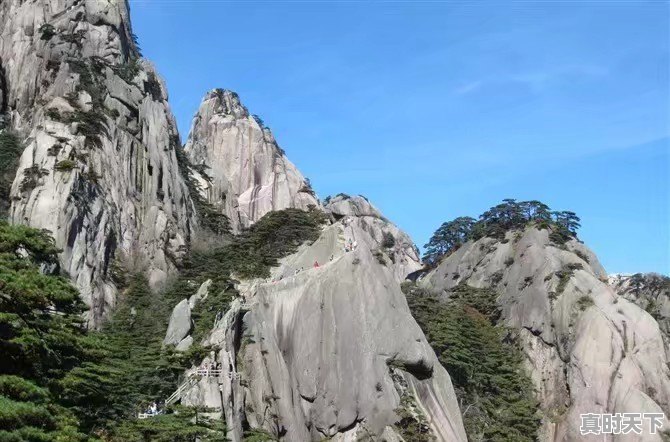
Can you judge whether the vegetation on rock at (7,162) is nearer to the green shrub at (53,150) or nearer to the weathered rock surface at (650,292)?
the green shrub at (53,150)

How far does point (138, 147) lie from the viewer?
46.8 metres

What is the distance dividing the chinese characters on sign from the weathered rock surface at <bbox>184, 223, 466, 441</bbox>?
436 inches

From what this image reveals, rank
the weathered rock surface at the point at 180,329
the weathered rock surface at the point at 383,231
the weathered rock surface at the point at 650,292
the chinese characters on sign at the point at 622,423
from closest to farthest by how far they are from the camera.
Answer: the weathered rock surface at the point at 180,329 < the chinese characters on sign at the point at 622,423 < the weathered rock surface at the point at 650,292 < the weathered rock surface at the point at 383,231

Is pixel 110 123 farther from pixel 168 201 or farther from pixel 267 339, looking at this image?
pixel 267 339

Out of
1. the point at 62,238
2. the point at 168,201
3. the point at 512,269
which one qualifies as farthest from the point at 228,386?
the point at 512,269

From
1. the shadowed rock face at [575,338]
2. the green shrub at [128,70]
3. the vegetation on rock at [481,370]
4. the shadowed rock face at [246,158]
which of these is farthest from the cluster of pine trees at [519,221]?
the green shrub at [128,70]

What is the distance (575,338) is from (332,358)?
1944 cm

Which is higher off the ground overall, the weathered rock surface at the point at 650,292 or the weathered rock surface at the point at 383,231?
the weathered rock surface at the point at 383,231

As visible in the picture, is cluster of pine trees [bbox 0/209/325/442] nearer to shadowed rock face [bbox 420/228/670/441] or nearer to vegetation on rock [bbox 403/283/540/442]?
vegetation on rock [bbox 403/283/540/442]

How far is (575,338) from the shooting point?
4197 centimetres

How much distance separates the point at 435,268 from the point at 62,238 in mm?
34649

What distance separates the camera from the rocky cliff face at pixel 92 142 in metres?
36.4

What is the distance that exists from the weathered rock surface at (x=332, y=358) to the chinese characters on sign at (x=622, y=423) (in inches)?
436

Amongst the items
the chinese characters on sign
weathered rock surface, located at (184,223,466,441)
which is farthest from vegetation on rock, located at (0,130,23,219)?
the chinese characters on sign
